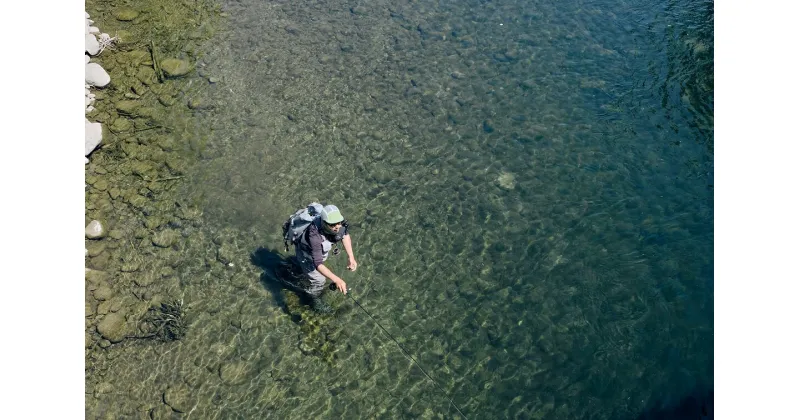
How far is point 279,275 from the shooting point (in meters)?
11.1

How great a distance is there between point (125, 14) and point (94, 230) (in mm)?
8066

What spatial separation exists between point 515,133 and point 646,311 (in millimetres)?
5231

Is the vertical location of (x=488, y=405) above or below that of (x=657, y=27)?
below

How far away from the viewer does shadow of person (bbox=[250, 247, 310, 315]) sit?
10812 millimetres

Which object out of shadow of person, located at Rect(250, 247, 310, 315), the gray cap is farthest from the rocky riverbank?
the gray cap

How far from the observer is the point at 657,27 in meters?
15.6

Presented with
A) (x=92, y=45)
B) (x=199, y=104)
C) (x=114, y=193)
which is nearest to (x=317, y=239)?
(x=114, y=193)

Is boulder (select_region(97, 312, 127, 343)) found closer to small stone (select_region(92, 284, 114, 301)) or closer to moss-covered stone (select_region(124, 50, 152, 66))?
small stone (select_region(92, 284, 114, 301))

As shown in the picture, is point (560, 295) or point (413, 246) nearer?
point (560, 295)

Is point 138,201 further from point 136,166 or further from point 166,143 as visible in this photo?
point 166,143

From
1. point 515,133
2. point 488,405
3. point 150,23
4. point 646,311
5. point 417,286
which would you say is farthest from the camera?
point 150,23

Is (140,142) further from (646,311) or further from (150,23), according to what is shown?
(646,311)

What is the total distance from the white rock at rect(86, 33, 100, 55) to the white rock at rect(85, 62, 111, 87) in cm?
70

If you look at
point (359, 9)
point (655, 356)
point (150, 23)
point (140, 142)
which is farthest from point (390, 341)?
point (150, 23)
